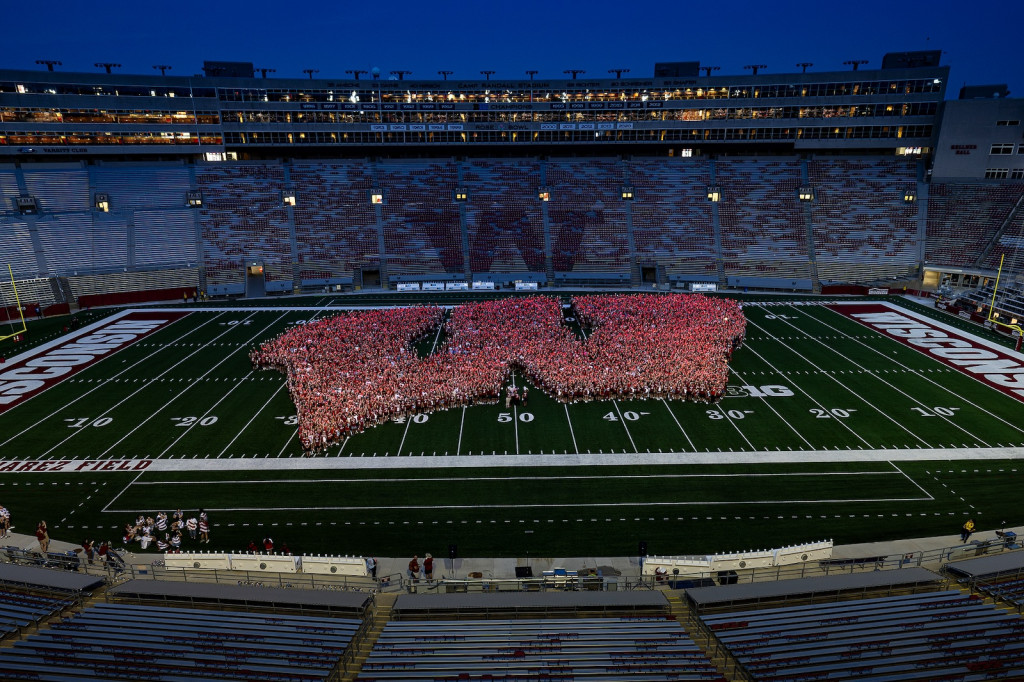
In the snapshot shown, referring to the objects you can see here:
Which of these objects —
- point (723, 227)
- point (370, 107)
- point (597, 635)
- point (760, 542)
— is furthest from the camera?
point (370, 107)

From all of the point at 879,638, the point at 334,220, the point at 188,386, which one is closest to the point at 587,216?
the point at 334,220

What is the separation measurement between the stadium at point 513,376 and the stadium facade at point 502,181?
1.12 ft

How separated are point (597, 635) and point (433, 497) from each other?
852 centimetres

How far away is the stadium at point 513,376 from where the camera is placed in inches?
437

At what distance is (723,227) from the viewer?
5144 cm

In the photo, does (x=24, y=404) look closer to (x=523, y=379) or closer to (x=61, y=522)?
(x=61, y=522)

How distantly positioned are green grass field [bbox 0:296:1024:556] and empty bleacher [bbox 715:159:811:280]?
20.7m

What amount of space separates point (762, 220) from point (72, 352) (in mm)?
51142

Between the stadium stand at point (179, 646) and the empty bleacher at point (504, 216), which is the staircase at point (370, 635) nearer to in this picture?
the stadium stand at point (179, 646)

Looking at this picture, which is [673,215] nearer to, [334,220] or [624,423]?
[334,220]

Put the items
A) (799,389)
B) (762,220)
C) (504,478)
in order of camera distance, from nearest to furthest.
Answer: (504,478)
(799,389)
(762,220)

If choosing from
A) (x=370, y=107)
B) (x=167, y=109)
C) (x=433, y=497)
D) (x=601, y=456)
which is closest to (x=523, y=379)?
(x=601, y=456)

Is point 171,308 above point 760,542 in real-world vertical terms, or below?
above

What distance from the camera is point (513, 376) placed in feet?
90.8
